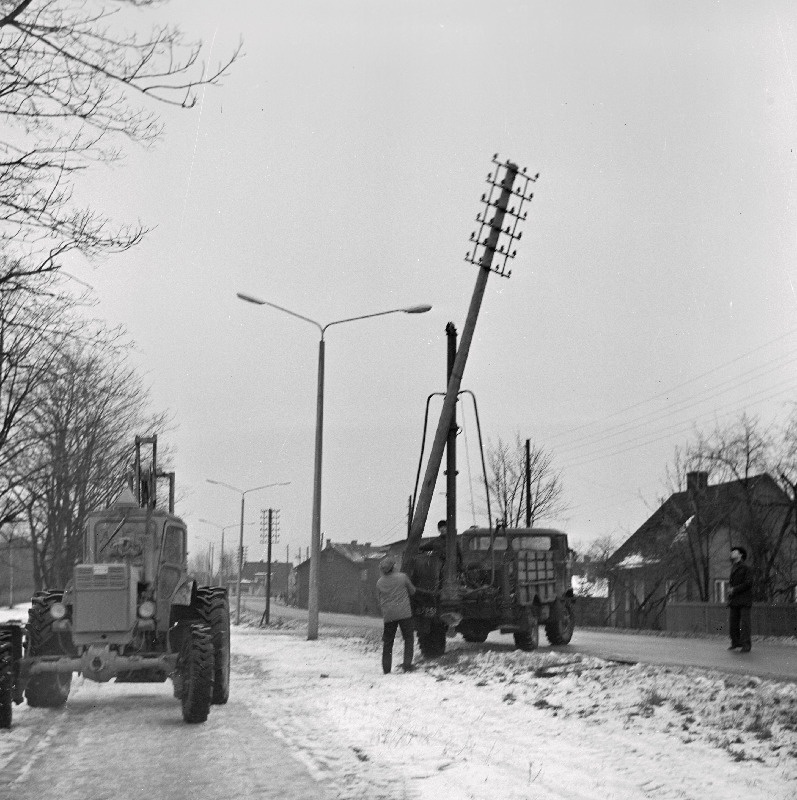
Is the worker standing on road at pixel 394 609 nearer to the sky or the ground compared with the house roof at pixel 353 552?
nearer to the ground

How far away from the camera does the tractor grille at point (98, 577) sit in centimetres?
1319

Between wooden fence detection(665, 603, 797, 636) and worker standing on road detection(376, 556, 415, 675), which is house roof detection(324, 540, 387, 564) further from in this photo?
worker standing on road detection(376, 556, 415, 675)

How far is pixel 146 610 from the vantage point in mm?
13469

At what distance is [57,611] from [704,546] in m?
46.0

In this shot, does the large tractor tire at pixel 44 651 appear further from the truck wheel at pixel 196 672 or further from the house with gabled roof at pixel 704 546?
the house with gabled roof at pixel 704 546

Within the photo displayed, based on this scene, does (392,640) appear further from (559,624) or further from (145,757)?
(145,757)

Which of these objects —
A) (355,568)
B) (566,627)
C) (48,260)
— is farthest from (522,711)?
(355,568)

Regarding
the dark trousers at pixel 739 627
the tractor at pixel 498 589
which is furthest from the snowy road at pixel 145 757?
the dark trousers at pixel 739 627

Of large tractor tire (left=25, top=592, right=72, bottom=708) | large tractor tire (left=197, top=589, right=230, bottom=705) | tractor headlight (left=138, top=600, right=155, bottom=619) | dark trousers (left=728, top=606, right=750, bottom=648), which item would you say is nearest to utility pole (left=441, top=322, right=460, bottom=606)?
dark trousers (left=728, top=606, right=750, bottom=648)

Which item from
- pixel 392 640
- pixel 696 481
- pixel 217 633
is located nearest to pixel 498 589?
pixel 392 640

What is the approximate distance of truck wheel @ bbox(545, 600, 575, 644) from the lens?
22.8m

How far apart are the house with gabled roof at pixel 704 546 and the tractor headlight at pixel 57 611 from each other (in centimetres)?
2723

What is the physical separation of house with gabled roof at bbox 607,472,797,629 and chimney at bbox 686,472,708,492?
57 mm

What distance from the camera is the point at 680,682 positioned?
1288 cm
